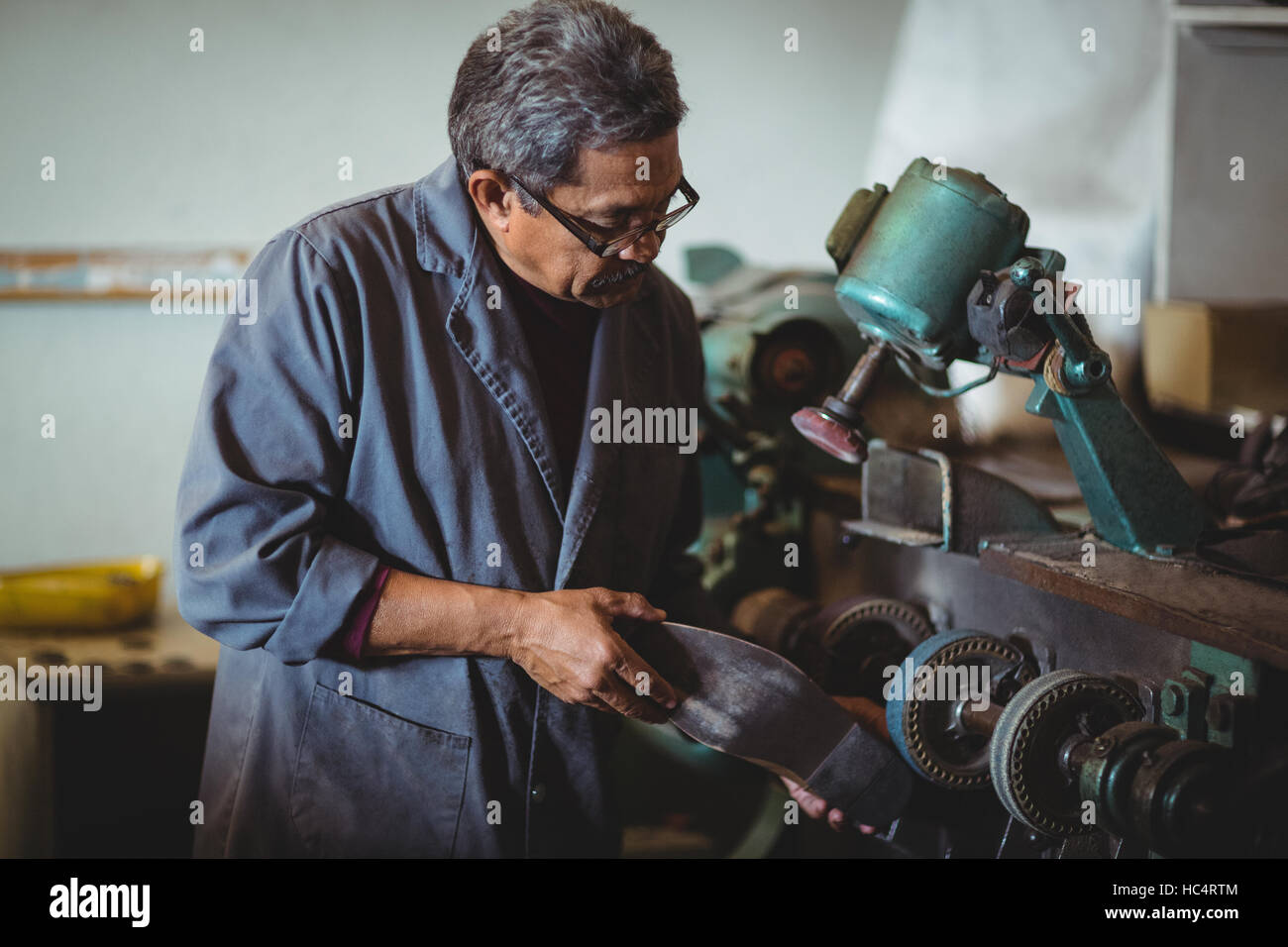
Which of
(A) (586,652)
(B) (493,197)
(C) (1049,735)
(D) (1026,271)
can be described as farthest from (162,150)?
(C) (1049,735)

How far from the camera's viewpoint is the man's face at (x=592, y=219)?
4.09 ft

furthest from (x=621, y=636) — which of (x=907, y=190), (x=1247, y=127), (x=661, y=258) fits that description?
(x=1247, y=127)

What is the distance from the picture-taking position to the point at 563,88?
3.95 feet

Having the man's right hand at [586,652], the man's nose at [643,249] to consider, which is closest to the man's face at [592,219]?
the man's nose at [643,249]

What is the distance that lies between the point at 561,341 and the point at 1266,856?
1.04 m

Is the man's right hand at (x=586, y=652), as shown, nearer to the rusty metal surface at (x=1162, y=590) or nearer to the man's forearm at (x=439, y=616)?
the man's forearm at (x=439, y=616)

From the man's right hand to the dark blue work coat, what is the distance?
3.9 inches

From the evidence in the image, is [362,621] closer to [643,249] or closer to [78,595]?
[643,249]

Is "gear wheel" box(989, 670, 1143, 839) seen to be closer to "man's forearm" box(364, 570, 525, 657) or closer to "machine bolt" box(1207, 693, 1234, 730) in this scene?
"machine bolt" box(1207, 693, 1234, 730)

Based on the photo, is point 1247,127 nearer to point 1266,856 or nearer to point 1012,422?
point 1012,422

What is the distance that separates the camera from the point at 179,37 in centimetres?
279

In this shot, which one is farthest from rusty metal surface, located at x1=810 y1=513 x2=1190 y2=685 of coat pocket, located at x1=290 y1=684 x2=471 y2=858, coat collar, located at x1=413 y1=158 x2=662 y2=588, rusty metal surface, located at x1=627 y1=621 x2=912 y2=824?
coat pocket, located at x1=290 y1=684 x2=471 y2=858

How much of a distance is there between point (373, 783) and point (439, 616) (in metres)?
0.28

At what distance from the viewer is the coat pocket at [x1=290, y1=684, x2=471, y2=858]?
1368 millimetres
